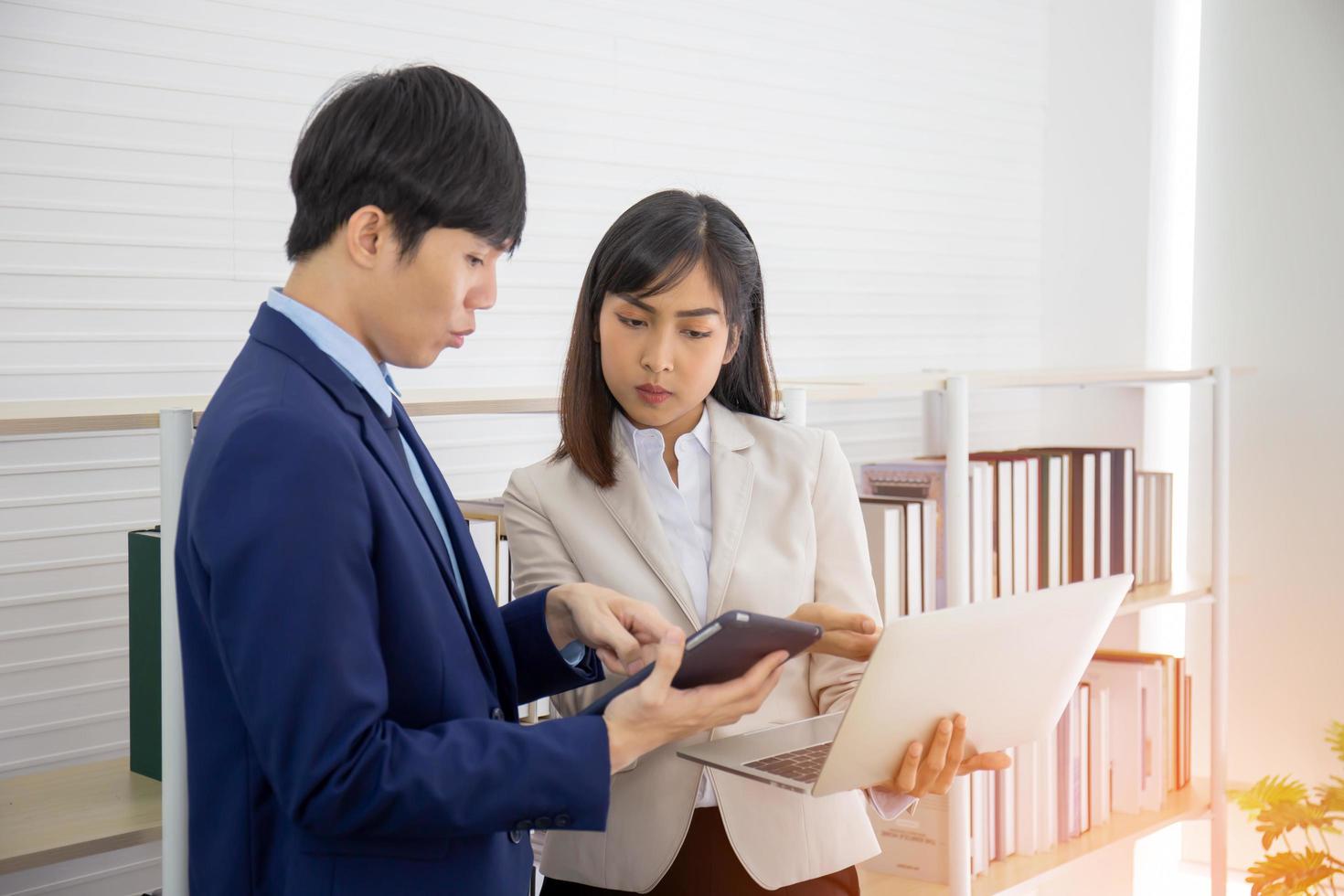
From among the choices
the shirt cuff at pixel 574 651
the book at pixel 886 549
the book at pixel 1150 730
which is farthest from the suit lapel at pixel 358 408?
the book at pixel 1150 730

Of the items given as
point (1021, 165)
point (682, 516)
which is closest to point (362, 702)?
point (682, 516)

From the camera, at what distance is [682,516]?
148 centimetres

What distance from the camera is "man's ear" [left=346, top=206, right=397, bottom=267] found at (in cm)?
97

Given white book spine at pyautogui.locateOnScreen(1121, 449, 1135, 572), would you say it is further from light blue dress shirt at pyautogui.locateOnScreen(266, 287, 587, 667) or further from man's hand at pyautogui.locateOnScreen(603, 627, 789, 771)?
light blue dress shirt at pyautogui.locateOnScreen(266, 287, 587, 667)

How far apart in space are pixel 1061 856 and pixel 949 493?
2.95 feet

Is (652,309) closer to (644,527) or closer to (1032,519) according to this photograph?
(644,527)

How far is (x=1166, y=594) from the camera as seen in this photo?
2652 millimetres

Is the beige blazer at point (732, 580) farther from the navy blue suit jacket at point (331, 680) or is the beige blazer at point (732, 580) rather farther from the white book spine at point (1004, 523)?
the white book spine at point (1004, 523)

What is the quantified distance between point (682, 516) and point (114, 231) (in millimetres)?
1013

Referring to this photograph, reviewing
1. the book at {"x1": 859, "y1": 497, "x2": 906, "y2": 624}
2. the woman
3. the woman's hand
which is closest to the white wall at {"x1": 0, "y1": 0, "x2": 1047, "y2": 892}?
the book at {"x1": 859, "y1": 497, "x2": 906, "y2": 624}

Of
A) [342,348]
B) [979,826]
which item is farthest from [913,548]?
[342,348]

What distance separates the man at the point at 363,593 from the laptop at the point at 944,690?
0.18 m

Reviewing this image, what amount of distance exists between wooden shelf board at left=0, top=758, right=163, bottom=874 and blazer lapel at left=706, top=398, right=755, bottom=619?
634 mm

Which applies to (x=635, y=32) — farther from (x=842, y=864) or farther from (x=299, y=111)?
(x=842, y=864)
